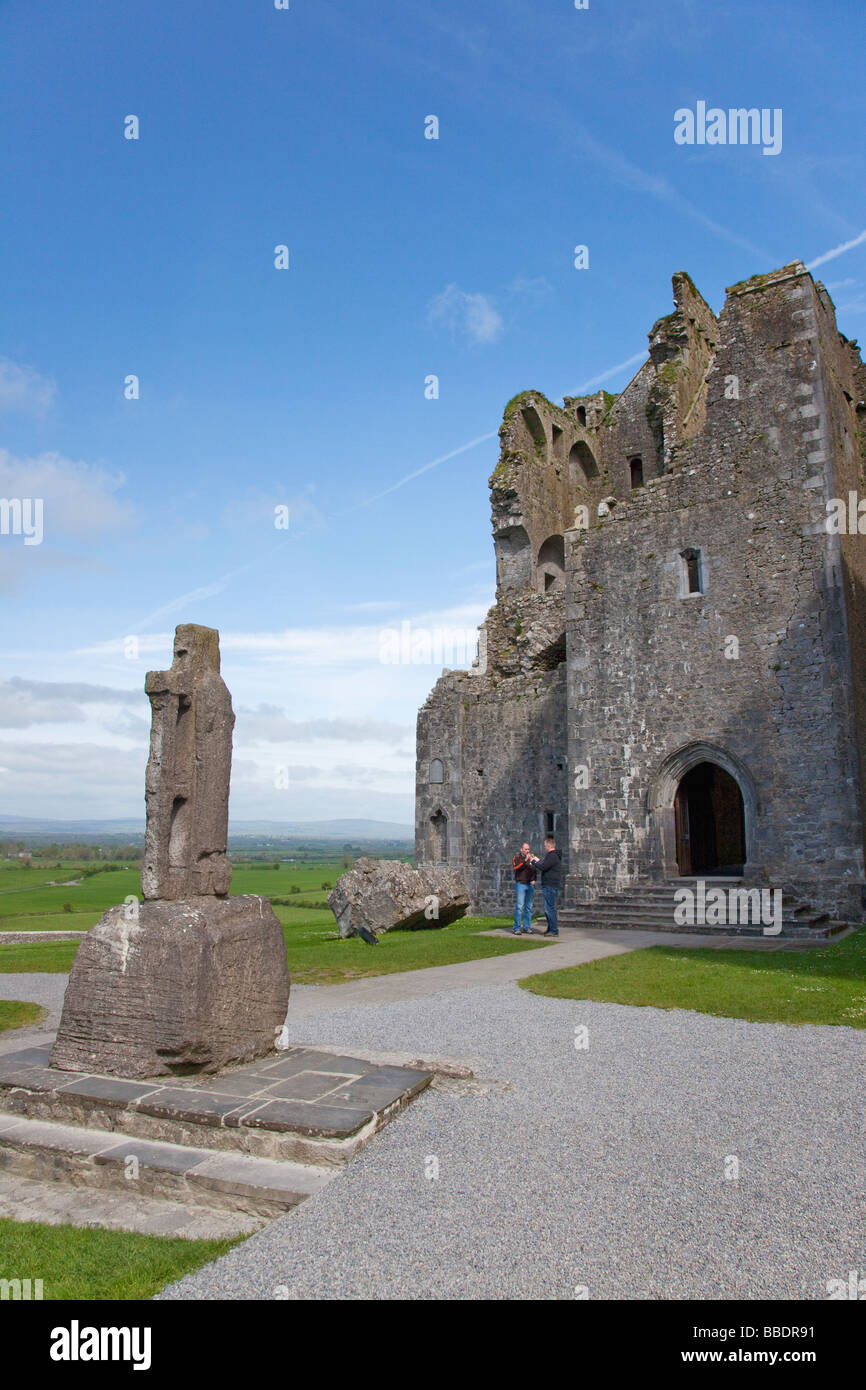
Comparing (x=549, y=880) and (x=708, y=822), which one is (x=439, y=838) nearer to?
(x=708, y=822)

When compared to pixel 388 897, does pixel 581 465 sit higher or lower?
higher

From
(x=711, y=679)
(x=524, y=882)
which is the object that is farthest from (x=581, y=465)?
(x=524, y=882)

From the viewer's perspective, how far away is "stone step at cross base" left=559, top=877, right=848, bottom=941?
14914mm

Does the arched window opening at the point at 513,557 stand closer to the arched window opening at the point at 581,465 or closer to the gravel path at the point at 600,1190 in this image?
the arched window opening at the point at 581,465

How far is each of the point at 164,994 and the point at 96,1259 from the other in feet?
6.68

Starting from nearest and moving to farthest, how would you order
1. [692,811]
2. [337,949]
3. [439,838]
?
[337,949]
[692,811]
[439,838]

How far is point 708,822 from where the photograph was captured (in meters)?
22.1

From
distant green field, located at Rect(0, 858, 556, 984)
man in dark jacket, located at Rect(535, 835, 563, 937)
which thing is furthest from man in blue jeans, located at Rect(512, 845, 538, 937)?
distant green field, located at Rect(0, 858, 556, 984)

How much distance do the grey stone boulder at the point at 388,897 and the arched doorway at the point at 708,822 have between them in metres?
5.13

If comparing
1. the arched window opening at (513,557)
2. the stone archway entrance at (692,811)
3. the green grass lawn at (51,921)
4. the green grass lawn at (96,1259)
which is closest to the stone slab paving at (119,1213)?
the green grass lawn at (96,1259)

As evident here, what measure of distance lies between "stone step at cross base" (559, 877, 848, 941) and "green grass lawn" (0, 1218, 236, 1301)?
509 inches

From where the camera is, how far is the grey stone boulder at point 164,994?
5.71 m
